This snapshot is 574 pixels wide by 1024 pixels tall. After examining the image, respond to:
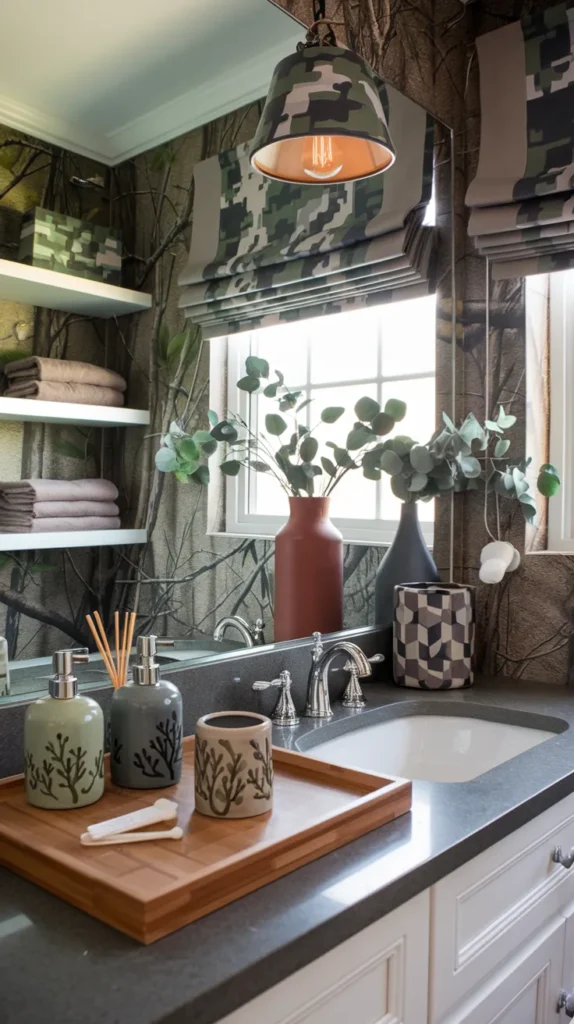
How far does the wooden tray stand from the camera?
2.45ft

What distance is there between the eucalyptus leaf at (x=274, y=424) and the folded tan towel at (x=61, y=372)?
0.44 m

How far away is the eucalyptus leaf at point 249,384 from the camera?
150cm

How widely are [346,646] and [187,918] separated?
31.4 inches

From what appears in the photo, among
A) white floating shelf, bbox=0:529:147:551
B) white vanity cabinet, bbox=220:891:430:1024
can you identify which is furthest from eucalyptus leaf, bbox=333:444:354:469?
white vanity cabinet, bbox=220:891:430:1024

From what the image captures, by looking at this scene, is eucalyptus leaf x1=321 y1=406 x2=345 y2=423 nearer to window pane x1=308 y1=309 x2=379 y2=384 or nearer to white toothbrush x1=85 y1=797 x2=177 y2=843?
window pane x1=308 y1=309 x2=379 y2=384

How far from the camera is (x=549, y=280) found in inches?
75.9

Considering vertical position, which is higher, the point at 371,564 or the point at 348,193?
the point at 348,193

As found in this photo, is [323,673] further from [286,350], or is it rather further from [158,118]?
[158,118]

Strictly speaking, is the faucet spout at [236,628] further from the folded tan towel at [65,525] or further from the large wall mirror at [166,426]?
the folded tan towel at [65,525]

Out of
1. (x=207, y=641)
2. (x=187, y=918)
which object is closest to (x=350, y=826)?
(x=187, y=918)

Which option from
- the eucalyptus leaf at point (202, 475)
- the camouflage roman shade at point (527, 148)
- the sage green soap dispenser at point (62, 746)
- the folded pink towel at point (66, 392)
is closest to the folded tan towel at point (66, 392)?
the folded pink towel at point (66, 392)

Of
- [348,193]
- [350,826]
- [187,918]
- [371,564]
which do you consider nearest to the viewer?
[187,918]

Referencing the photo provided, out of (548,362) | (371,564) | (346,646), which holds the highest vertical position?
(548,362)

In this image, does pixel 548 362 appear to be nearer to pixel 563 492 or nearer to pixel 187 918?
pixel 563 492
